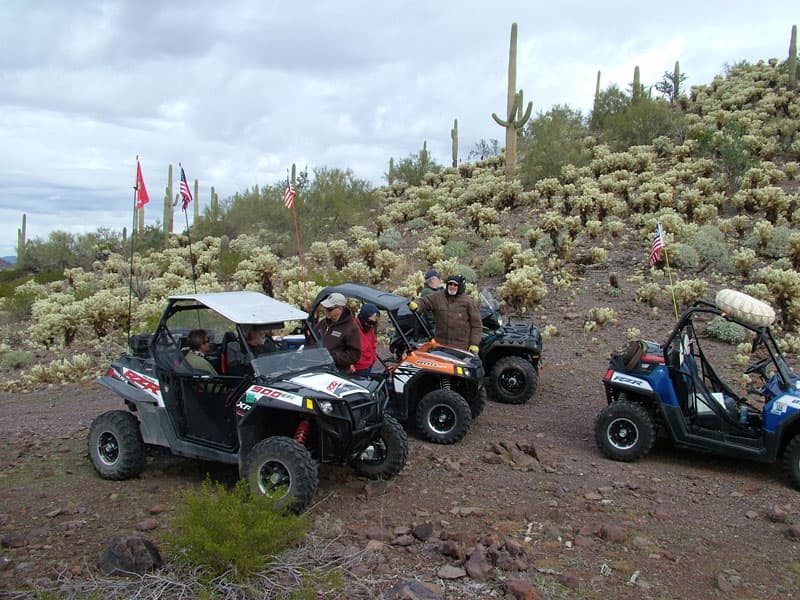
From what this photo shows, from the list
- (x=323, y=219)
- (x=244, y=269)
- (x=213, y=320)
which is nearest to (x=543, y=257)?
(x=244, y=269)

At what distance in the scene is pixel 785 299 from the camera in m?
13.6

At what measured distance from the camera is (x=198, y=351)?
648cm

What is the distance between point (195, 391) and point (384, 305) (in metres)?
2.58

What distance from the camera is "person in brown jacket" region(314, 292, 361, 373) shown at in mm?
7605

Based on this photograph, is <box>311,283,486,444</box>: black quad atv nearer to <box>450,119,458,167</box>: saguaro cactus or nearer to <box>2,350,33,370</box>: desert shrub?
<box>2,350,33,370</box>: desert shrub

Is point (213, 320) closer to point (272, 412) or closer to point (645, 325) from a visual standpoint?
point (272, 412)

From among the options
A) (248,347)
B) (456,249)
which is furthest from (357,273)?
(248,347)

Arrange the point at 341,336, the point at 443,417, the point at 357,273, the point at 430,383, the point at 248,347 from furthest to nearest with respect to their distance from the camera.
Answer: the point at 357,273 < the point at 430,383 < the point at 443,417 < the point at 341,336 < the point at 248,347

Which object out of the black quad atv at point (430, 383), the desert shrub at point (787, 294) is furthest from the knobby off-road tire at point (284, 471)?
the desert shrub at point (787, 294)

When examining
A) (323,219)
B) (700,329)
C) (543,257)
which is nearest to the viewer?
(700,329)

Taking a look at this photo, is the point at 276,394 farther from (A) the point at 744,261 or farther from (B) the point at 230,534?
(A) the point at 744,261

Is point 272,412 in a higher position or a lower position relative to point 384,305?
lower

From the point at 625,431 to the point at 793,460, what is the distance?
5.12ft

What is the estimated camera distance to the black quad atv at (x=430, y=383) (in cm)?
787
